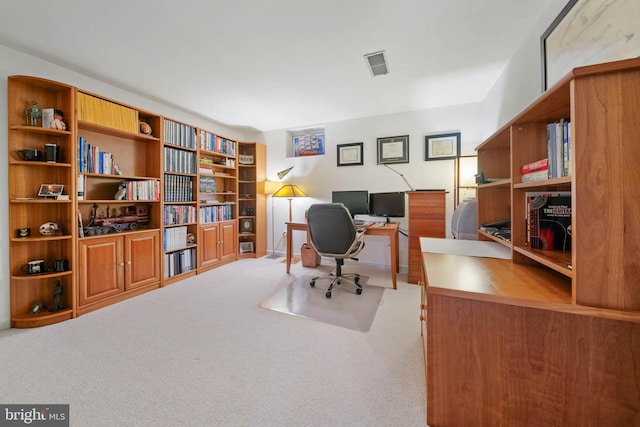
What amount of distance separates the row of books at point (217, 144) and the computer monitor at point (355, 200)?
200 centimetres

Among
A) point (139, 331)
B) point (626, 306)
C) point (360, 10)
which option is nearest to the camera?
point (626, 306)

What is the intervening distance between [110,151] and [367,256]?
3.66 m

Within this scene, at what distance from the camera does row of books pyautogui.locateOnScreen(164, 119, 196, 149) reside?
117 inches

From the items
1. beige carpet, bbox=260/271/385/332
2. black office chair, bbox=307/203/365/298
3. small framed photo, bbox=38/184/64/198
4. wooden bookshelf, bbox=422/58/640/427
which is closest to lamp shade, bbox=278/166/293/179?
black office chair, bbox=307/203/365/298

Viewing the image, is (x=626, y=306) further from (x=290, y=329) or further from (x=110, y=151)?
(x=110, y=151)

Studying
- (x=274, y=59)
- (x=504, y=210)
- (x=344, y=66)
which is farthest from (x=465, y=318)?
(x=274, y=59)

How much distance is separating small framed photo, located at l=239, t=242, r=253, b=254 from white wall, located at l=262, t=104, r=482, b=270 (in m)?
0.40

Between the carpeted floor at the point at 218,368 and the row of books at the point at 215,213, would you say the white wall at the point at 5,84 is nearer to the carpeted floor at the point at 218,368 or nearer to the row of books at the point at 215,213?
the carpeted floor at the point at 218,368

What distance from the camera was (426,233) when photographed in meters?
2.96

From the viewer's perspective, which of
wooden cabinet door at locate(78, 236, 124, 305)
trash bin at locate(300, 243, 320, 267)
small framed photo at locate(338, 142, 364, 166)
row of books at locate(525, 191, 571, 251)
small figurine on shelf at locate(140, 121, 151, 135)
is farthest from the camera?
small framed photo at locate(338, 142, 364, 166)

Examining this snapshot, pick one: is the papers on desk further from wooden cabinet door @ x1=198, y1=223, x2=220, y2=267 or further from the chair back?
wooden cabinet door @ x1=198, y1=223, x2=220, y2=267

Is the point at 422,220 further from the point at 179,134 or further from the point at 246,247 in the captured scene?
the point at 179,134

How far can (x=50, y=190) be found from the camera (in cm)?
206

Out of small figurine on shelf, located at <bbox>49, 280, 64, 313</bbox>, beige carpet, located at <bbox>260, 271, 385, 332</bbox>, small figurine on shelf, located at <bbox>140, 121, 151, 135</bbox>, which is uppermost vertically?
small figurine on shelf, located at <bbox>140, 121, 151, 135</bbox>
